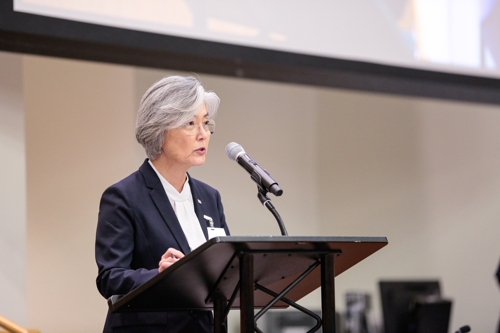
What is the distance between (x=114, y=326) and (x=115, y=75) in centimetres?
304

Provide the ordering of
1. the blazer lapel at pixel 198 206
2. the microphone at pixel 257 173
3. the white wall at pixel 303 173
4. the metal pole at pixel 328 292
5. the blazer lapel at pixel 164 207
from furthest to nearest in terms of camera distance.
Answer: the white wall at pixel 303 173, the blazer lapel at pixel 198 206, the blazer lapel at pixel 164 207, the microphone at pixel 257 173, the metal pole at pixel 328 292

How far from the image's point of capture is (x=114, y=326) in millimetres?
1716

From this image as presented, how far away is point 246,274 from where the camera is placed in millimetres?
1454

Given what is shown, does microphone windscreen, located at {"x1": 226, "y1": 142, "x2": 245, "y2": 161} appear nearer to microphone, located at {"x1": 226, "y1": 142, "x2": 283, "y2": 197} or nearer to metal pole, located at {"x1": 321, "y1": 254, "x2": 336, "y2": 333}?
microphone, located at {"x1": 226, "y1": 142, "x2": 283, "y2": 197}

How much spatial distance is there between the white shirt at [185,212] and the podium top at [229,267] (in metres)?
0.21

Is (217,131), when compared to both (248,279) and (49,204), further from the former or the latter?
(248,279)

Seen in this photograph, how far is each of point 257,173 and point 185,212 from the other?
29 cm

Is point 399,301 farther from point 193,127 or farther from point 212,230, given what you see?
point 193,127

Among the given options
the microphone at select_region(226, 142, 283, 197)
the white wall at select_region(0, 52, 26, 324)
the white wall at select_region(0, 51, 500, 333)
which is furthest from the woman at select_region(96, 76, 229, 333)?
the white wall at select_region(0, 51, 500, 333)

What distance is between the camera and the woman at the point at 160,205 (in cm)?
→ 171

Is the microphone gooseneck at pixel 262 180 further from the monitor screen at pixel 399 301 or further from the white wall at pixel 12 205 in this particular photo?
the monitor screen at pixel 399 301

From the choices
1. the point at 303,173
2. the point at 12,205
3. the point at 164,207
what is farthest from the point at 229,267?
the point at 303,173

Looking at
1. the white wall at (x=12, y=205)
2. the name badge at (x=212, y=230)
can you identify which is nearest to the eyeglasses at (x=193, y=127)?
the name badge at (x=212, y=230)

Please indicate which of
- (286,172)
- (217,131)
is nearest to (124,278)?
(217,131)
